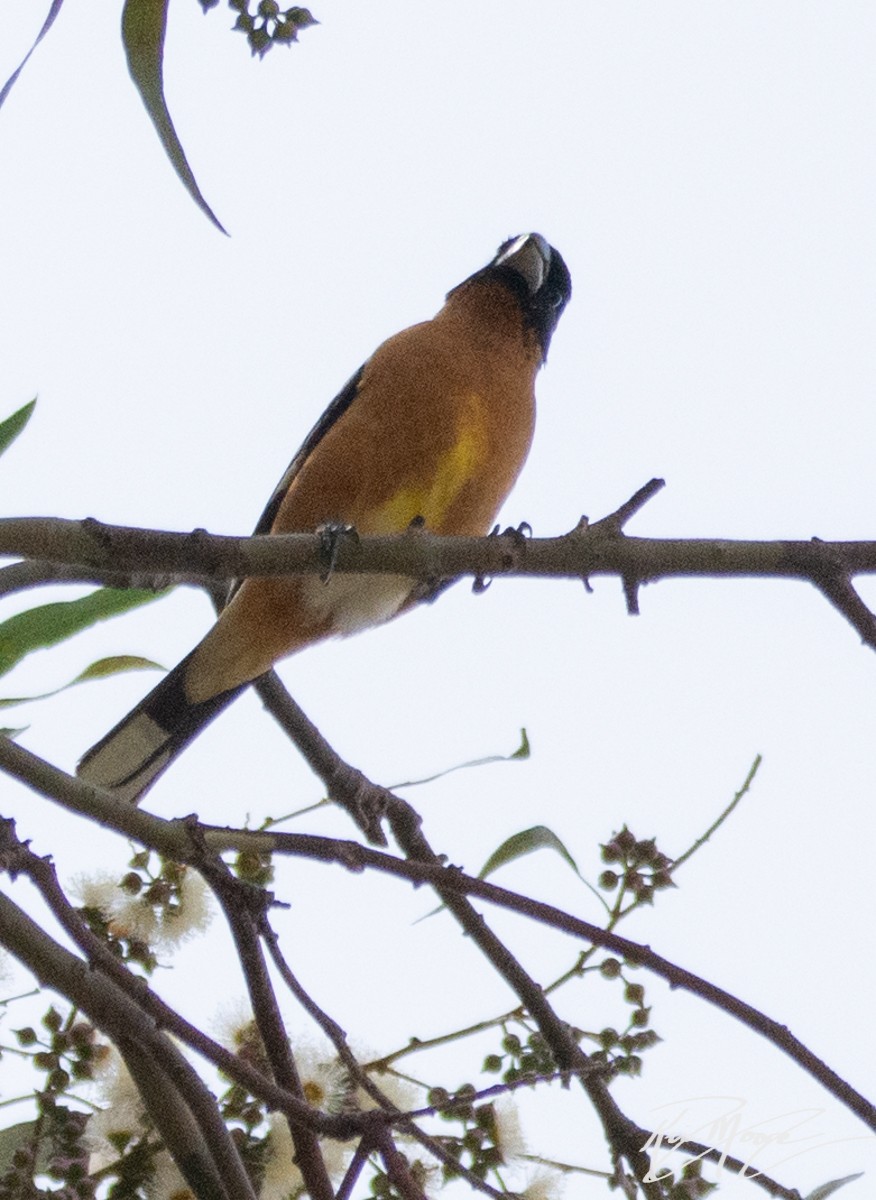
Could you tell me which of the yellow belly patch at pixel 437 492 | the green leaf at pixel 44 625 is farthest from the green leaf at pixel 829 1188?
the yellow belly patch at pixel 437 492

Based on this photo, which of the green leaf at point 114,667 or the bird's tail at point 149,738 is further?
the bird's tail at point 149,738

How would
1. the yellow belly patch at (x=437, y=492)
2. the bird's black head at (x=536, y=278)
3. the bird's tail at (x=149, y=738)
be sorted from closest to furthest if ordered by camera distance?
the yellow belly patch at (x=437, y=492)
the bird's tail at (x=149, y=738)
the bird's black head at (x=536, y=278)

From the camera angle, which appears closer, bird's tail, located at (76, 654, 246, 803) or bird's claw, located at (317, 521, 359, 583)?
bird's claw, located at (317, 521, 359, 583)

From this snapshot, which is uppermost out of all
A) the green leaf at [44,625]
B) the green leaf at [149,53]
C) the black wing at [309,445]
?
the black wing at [309,445]

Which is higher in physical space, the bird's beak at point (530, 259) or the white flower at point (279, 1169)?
→ the bird's beak at point (530, 259)

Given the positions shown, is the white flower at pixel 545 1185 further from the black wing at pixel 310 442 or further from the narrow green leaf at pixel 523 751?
the black wing at pixel 310 442

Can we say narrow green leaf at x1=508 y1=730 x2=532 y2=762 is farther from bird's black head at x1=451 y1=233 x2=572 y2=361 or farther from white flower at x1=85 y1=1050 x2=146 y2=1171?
bird's black head at x1=451 y1=233 x2=572 y2=361

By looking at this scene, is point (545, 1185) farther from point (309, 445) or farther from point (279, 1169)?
point (309, 445)

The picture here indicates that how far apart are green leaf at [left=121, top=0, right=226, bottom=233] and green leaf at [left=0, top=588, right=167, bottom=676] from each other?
2.87ft

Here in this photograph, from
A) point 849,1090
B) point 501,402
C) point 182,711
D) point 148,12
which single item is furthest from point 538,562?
point 182,711

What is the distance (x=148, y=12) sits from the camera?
74.9 inches

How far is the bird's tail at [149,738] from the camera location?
3.37m

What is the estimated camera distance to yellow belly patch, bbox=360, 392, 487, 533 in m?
3.10

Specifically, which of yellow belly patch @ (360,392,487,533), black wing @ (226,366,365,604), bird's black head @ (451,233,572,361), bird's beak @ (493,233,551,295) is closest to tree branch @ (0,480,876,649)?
yellow belly patch @ (360,392,487,533)
